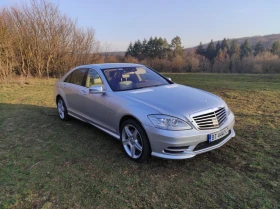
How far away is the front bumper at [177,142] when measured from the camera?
125 inches

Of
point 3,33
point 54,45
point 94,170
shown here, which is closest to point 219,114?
point 94,170

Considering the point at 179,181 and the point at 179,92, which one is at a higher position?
the point at 179,92

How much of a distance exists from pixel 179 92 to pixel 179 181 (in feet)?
5.30

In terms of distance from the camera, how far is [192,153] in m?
3.29

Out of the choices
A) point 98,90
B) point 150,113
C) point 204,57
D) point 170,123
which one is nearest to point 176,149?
point 170,123

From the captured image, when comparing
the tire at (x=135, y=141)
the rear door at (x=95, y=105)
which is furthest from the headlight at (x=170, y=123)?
the rear door at (x=95, y=105)

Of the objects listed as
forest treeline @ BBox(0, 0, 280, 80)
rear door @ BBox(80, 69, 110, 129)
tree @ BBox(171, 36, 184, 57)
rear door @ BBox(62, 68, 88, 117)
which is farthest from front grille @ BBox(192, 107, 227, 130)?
tree @ BBox(171, 36, 184, 57)

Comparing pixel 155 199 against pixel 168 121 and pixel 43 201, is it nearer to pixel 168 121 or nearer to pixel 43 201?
pixel 168 121

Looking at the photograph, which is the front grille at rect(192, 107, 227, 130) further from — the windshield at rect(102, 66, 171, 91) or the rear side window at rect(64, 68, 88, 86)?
the rear side window at rect(64, 68, 88, 86)

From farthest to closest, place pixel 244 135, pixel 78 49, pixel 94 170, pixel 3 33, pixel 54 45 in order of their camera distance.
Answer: pixel 78 49, pixel 54 45, pixel 3 33, pixel 244 135, pixel 94 170

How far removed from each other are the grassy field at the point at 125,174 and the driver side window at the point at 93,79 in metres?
1.12

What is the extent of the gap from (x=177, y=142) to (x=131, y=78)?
1905mm

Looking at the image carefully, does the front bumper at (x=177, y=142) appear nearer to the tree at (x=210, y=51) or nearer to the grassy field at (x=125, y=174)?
the grassy field at (x=125, y=174)

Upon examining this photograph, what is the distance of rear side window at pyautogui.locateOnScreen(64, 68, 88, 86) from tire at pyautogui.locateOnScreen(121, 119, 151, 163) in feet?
5.99
